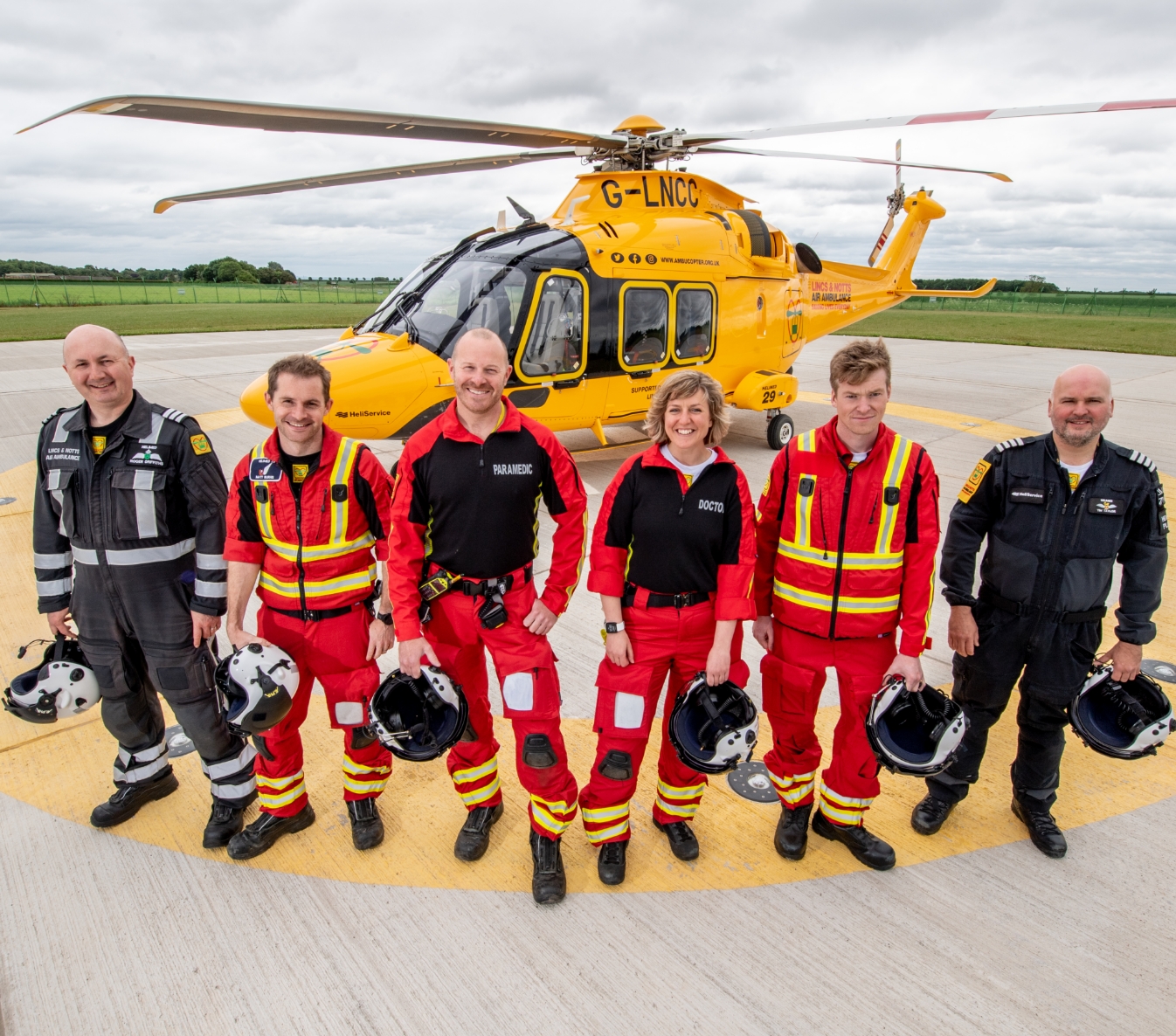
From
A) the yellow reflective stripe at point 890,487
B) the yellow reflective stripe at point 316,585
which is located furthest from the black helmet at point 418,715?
the yellow reflective stripe at point 890,487

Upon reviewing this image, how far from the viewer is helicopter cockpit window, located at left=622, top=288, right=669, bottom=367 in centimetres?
730

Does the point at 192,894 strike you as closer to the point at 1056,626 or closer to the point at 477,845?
the point at 477,845

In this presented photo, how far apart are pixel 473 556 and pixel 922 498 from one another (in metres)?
1.64

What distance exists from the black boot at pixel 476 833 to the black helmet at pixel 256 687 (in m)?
0.88

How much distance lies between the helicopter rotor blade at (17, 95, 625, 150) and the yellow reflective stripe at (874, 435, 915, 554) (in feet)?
13.7

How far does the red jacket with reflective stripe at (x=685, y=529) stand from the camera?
8.60 ft

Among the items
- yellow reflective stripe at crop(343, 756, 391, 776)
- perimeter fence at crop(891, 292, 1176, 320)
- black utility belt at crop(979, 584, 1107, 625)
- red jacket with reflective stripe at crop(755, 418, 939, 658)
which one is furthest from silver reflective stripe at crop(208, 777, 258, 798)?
perimeter fence at crop(891, 292, 1176, 320)

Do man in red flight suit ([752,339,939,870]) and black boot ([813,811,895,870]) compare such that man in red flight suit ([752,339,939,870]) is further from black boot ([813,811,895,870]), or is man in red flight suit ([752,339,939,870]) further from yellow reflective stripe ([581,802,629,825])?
yellow reflective stripe ([581,802,629,825])

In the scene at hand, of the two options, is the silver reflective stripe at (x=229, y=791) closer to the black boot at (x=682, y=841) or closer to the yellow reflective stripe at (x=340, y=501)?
the yellow reflective stripe at (x=340, y=501)

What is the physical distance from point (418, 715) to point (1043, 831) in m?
2.57

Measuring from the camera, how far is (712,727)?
8.71 feet

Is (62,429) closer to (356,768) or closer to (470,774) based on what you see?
(356,768)

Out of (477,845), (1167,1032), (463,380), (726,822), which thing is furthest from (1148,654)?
(463,380)

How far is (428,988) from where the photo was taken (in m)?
2.39
